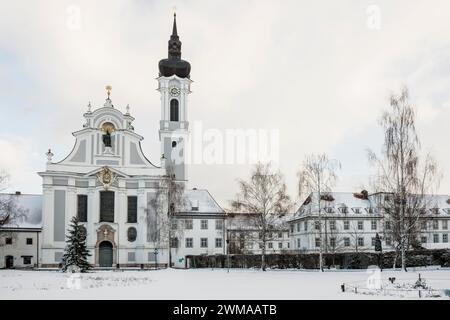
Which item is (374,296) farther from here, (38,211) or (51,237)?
(38,211)

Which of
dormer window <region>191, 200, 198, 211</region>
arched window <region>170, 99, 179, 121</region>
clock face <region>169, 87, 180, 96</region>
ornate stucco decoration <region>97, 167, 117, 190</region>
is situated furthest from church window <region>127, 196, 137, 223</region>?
clock face <region>169, 87, 180, 96</region>

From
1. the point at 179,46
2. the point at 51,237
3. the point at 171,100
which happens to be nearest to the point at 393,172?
the point at 51,237

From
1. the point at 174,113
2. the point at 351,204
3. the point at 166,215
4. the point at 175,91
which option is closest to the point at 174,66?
the point at 175,91

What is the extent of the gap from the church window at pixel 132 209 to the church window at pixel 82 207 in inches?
182

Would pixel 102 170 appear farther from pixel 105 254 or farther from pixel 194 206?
pixel 194 206

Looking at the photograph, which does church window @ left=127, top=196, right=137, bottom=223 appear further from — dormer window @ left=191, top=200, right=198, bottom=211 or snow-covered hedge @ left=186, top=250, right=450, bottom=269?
snow-covered hedge @ left=186, top=250, right=450, bottom=269

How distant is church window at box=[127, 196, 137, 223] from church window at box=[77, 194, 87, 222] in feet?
15.2

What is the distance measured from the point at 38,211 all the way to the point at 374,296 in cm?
5004

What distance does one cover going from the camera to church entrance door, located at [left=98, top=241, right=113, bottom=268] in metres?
58.3

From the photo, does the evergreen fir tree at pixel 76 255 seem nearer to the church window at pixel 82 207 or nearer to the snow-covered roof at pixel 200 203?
the church window at pixel 82 207

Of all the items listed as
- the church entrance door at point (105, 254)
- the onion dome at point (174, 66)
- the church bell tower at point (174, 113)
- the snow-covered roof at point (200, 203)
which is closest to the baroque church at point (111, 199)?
the church entrance door at point (105, 254)

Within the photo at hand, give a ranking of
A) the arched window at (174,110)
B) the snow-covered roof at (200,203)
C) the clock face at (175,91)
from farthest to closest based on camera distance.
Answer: the clock face at (175,91) → the arched window at (174,110) → the snow-covered roof at (200,203)

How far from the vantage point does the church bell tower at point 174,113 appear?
71250 mm

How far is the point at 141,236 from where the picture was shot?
59312 mm
